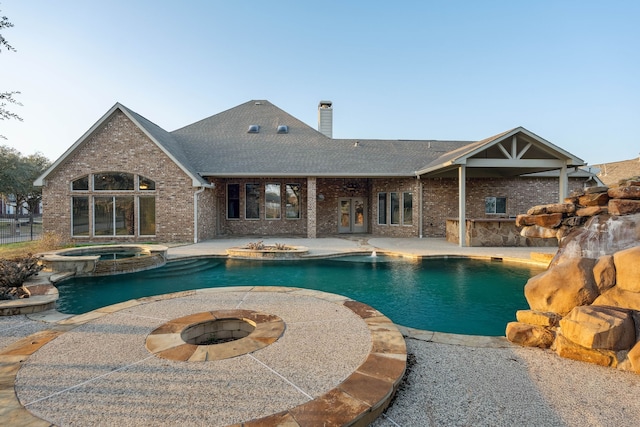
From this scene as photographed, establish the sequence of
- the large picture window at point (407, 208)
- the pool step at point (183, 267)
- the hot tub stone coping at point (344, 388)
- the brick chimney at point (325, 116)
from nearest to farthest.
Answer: the hot tub stone coping at point (344, 388), the pool step at point (183, 267), the large picture window at point (407, 208), the brick chimney at point (325, 116)

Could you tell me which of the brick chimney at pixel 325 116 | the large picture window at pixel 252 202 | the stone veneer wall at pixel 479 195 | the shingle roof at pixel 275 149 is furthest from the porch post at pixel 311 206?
the brick chimney at pixel 325 116

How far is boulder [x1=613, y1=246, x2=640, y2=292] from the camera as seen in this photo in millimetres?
3242

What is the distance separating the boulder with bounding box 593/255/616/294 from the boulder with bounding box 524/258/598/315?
42 millimetres

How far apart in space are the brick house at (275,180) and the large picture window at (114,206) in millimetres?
42

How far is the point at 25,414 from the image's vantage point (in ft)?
7.45

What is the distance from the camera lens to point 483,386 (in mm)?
2846

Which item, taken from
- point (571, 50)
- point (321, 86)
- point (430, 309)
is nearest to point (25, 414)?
point (430, 309)

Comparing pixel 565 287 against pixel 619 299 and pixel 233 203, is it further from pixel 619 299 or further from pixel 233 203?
pixel 233 203

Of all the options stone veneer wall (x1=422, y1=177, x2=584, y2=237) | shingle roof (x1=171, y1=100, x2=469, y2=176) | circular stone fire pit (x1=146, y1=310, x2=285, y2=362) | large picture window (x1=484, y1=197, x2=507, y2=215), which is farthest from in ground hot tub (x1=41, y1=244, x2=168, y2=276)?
large picture window (x1=484, y1=197, x2=507, y2=215)

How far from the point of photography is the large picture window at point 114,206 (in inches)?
526

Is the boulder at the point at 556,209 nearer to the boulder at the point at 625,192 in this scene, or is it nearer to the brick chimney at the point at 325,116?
the boulder at the point at 625,192

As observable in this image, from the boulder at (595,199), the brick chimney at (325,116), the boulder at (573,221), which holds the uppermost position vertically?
the brick chimney at (325,116)

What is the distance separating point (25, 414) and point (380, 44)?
59.5 ft

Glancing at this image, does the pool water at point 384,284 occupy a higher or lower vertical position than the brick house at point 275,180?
lower
